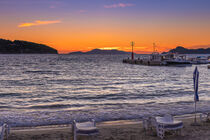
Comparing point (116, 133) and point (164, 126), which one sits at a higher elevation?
point (164, 126)

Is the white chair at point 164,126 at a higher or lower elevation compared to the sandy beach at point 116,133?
higher

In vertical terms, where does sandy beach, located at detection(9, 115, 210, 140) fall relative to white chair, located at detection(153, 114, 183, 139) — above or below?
below

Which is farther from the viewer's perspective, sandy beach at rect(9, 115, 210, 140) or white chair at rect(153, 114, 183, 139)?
sandy beach at rect(9, 115, 210, 140)

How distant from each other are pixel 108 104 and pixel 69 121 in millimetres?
5330

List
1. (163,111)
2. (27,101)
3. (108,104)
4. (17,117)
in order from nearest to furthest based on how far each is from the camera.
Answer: (17,117) < (163,111) < (108,104) < (27,101)

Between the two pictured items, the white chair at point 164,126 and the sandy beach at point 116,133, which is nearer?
the white chair at point 164,126

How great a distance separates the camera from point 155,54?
3327 inches

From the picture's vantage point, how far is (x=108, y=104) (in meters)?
16.6

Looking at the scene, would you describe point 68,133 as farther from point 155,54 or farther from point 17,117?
point 155,54

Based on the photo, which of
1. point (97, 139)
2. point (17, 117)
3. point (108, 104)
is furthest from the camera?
point (108, 104)

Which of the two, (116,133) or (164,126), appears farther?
(116,133)

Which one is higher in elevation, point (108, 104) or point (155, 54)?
point (155, 54)

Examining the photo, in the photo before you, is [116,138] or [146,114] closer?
[116,138]

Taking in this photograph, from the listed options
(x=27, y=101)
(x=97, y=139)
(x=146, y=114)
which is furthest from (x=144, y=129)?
(x=27, y=101)
